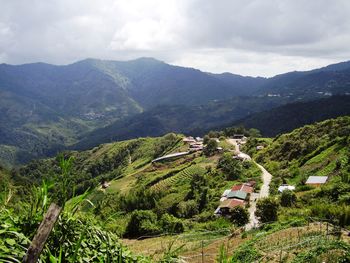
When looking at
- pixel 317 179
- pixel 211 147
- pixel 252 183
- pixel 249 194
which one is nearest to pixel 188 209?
pixel 249 194

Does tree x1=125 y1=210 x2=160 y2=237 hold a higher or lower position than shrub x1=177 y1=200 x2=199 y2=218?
higher

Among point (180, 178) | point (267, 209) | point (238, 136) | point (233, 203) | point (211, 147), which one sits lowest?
point (180, 178)

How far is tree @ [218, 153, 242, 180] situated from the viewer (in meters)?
78.9

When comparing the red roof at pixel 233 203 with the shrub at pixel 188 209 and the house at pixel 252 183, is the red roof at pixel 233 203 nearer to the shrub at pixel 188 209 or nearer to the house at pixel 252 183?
the shrub at pixel 188 209

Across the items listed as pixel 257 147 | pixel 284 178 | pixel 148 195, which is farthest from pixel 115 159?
pixel 284 178

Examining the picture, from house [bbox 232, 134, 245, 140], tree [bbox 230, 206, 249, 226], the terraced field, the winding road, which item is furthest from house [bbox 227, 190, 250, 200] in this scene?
house [bbox 232, 134, 245, 140]

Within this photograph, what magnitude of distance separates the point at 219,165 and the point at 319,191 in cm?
4190

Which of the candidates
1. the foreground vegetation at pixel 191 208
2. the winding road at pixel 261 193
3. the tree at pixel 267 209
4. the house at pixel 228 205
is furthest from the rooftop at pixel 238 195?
the tree at pixel 267 209

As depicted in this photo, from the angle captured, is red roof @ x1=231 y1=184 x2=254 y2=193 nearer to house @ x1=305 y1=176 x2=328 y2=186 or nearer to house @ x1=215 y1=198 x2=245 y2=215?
house @ x1=215 y1=198 x2=245 y2=215

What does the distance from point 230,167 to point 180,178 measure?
1499cm

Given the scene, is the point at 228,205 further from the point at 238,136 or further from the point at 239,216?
the point at 238,136

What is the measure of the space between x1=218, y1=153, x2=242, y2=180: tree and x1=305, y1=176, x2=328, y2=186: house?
64.7 ft

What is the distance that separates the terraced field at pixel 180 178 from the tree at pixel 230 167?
536 centimetres

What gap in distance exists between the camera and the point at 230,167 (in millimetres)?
81375
